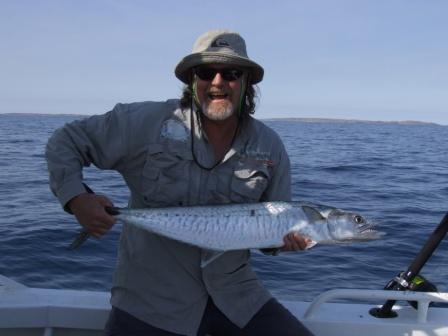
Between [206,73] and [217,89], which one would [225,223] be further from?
[206,73]

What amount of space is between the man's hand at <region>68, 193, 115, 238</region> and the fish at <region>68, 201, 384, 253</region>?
0.15 metres

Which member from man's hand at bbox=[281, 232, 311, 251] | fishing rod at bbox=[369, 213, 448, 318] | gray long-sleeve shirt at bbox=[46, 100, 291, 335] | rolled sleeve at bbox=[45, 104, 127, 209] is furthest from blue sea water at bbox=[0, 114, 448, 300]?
rolled sleeve at bbox=[45, 104, 127, 209]

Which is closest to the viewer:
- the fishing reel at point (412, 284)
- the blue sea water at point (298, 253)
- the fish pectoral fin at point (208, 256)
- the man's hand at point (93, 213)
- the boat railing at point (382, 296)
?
the man's hand at point (93, 213)

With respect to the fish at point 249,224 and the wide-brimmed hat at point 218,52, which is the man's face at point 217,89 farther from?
the fish at point 249,224

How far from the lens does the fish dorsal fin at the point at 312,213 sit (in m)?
3.57

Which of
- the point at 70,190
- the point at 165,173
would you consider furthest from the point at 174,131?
the point at 70,190

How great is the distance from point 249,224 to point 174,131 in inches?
31.3

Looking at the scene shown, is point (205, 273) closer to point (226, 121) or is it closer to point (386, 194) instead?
point (226, 121)

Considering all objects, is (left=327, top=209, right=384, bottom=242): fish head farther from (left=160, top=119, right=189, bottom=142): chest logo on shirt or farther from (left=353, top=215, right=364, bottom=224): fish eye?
(left=160, top=119, right=189, bottom=142): chest logo on shirt

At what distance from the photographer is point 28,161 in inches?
792

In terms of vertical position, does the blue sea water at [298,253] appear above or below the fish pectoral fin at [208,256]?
below

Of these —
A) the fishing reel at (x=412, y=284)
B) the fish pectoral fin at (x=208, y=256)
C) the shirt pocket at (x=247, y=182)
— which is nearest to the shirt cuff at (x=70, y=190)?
the fish pectoral fin at (x=208, y=256)

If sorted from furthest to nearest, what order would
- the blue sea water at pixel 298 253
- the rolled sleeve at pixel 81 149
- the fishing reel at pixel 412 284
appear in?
the blue sea water at pixel 298 253 → the fishing reel at pixel 412 284 → the rolled sleeve at pixel 81 149

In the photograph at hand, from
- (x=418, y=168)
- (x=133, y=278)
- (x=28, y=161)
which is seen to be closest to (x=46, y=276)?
(x=133, y=278)
